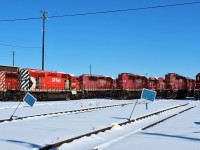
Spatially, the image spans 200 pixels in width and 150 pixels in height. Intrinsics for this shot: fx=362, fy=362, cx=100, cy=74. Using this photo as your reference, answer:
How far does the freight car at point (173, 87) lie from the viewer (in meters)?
49.5

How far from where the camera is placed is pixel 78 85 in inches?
1833

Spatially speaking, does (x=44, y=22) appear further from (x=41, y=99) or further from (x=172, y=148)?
(x=172, y=148)

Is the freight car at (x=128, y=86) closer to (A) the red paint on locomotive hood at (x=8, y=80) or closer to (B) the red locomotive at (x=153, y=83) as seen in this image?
(B) the red locomotive at (x=153, y=83)

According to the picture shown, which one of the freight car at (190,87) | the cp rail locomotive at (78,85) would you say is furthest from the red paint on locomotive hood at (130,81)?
the freight car at (190,87)

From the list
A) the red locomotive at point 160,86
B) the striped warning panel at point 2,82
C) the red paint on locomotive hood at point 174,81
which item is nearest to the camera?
the striped warning panel at point 2,82

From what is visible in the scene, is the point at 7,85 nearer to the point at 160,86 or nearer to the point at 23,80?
the point at 23,80

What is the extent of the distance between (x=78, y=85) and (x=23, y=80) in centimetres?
1162

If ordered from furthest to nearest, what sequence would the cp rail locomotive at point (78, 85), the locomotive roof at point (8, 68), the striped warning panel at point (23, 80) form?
the locomotive roof at point (8, 68)
the cp rail locomotive at point (78, 85)
the striped warning panel at point (23, 80)

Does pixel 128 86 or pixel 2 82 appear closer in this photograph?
pixel 2 82

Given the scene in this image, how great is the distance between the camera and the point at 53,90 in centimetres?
3931

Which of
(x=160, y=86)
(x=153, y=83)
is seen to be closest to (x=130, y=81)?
(x=153, y=83)

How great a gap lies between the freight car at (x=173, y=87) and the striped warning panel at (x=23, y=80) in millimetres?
21121

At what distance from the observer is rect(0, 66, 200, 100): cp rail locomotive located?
119ft

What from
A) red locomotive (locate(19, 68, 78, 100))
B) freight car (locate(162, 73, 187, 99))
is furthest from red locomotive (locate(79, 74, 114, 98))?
freight car (locate(162, 73, 187, 99))
